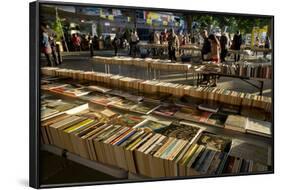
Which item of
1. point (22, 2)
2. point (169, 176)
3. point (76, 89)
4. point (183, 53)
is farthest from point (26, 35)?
point (169, 176)

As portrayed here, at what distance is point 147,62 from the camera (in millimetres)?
1964

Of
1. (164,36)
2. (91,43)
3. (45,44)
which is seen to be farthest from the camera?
(164,36)

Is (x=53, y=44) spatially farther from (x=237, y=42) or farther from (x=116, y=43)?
(x=237, y=42)

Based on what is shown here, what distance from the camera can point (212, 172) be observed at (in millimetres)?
1996

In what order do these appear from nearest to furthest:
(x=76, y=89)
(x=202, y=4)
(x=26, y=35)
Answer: (x=26, y=35) → (x=76, y=89) → (x=202, y=4)

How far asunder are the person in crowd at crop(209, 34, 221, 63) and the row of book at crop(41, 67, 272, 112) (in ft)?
0.71

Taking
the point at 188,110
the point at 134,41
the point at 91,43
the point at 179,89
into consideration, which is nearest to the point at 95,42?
the point at 91,43

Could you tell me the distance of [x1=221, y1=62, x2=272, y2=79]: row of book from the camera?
2041 mm

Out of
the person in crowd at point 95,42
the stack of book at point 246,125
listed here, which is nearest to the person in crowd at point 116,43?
the person in crowd at point 95,42

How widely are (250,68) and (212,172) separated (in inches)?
32.4

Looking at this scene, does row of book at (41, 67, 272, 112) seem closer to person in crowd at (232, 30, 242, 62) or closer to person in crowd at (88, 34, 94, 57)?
person in crowd at (88, 34, 94, 57)

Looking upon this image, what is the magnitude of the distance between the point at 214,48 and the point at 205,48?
7cm

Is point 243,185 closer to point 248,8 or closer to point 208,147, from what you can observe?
point 208,147

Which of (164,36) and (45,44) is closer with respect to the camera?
(45,44)
